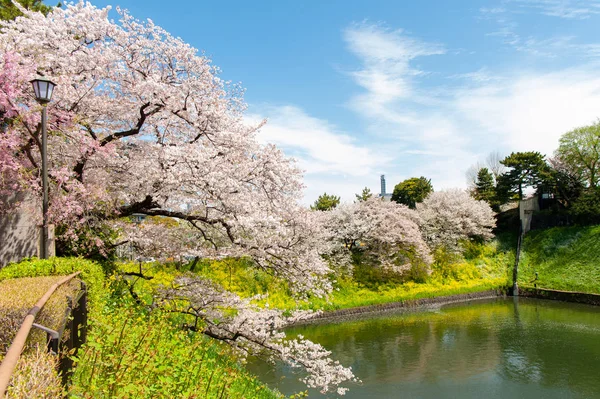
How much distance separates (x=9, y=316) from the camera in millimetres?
3891

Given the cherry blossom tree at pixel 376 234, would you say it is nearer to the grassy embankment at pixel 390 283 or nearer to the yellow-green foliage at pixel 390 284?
the grassy embankment at pixel 390 283

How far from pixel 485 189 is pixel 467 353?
29839mm

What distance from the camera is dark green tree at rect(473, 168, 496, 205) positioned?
40375 millimetres

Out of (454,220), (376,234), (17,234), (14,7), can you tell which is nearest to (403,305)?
(376,234)

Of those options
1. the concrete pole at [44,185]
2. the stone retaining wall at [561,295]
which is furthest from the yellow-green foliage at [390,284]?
the concrete pole at [44,185]

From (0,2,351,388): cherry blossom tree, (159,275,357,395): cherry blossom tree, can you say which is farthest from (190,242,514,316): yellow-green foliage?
(0,2,351,388): cherry blossom tree

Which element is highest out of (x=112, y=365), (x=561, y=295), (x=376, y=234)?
(x=376, y=234)

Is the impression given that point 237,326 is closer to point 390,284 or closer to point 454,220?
point 390,284

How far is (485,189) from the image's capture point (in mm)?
42219

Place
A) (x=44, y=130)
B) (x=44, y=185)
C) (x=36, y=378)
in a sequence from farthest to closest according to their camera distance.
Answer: (x=44, y=185), (x=44, y=130), (x=36, y=378)

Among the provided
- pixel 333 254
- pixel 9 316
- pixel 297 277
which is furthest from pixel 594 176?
pixel 9 316

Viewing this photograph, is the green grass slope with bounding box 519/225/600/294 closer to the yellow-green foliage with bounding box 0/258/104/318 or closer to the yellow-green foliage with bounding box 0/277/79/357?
the yellow-green foliage with bounding box 0/258/104/318

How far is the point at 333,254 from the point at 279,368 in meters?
14.9

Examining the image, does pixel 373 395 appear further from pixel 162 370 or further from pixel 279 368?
pixel 162 370
